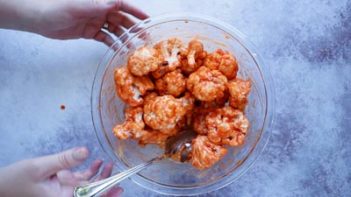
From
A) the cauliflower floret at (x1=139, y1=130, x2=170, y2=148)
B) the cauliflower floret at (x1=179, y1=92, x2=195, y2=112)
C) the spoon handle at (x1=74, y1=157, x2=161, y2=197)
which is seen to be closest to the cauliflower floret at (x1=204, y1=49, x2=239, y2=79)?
the cauliflower floret at (x1=179, y1=92, x2=195, y2=112)

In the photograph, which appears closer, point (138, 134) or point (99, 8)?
point (138, 134)

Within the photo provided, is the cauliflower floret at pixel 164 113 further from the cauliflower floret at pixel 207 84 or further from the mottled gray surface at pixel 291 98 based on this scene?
the mottled gray surface at pixel 291 98

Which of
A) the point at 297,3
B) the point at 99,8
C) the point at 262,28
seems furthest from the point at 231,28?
the point at 99,8

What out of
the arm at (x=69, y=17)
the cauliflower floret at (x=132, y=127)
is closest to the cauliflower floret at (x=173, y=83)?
the cauliflower floret at (x=132, y=127)

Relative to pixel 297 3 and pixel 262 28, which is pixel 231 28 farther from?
pixel 297 3

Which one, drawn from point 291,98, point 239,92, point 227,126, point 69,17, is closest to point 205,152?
point 227,126

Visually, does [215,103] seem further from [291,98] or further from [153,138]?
[291,98]
